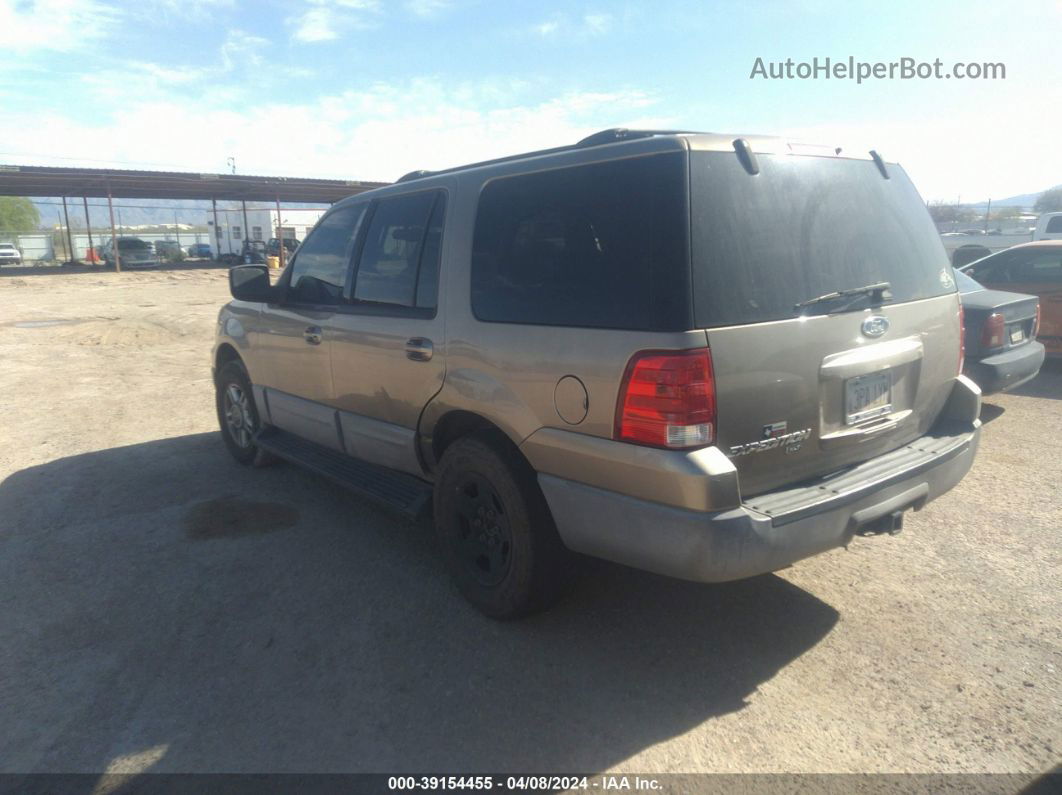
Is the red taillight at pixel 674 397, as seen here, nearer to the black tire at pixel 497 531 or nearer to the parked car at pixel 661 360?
the parked car at pixel 661 360

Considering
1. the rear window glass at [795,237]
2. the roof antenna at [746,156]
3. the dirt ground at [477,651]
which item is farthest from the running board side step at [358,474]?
the roof antenna at [746,156]

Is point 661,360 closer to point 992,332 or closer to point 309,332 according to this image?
point 309,332

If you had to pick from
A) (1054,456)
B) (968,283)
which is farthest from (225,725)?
(968,283)

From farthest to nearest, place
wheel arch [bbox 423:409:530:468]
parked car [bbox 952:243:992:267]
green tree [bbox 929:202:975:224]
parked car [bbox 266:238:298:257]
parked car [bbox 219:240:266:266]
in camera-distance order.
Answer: green tree [bbox 929:202:975:224] → parked car [bbox 266:238:298:257] → parked car [bbox 219:240:266:266] → parked car [bbox 952:243:992:267] → wheel arch [bbox 423:409:530:468]

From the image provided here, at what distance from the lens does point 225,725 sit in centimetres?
287

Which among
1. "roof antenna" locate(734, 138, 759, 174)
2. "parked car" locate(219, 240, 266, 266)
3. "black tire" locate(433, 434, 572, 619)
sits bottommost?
"black tire" locate(433, 434, 572, 619)

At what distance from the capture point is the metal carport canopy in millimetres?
31609

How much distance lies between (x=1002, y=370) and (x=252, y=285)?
5.96 m

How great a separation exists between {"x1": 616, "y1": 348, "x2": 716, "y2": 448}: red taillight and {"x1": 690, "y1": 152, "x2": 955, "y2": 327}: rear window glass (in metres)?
0.18

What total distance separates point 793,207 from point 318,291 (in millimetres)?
2979

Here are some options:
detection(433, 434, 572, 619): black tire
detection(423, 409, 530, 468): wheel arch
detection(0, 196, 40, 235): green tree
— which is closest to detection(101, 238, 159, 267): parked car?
detection(0, 196, 40, 235): green tree

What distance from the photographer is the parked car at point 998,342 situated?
6.30m

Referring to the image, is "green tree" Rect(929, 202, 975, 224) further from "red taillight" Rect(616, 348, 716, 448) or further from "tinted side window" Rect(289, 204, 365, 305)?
"red taillight" Rect(616, 348, 716, 448)

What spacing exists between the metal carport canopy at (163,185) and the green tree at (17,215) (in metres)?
31.8
